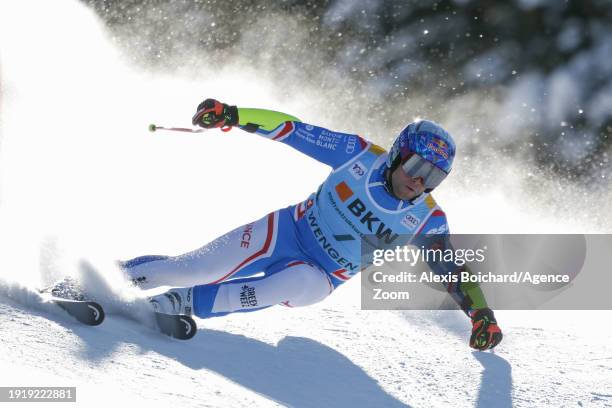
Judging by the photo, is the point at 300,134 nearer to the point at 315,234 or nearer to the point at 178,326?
the point at 315,234

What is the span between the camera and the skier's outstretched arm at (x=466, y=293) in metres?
4.75

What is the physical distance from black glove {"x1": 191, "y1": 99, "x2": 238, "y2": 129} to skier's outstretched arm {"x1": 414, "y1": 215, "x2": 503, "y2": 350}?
59.7 inches

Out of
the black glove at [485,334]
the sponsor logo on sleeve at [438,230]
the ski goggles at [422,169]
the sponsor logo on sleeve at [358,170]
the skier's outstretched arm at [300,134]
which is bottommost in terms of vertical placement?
the black glove at [485,334]

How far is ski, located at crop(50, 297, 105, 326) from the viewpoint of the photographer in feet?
13.6

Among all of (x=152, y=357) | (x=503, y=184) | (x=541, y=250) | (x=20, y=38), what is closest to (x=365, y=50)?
(x=503, y=184)

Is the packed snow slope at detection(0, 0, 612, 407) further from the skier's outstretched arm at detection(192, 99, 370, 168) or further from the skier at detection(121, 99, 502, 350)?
the skier's outstretched arm at detection(192, 99, 370, 168)

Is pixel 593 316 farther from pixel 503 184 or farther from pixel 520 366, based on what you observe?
pixel 503 184

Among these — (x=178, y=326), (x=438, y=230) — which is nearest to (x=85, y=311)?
(x=178, y=326)

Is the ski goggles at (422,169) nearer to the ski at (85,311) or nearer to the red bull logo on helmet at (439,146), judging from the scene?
the red bull logo on helmet at (439,146)

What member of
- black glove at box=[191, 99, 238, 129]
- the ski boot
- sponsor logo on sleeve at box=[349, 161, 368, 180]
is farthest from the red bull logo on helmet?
the ski boot

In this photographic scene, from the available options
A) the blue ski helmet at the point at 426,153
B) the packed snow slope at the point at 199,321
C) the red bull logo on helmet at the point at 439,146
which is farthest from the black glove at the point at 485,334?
the red bull logo on helmet at the point at 439,146

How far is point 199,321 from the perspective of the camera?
16.3ft

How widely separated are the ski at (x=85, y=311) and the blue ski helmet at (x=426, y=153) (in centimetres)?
206

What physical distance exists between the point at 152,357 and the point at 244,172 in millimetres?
7057
